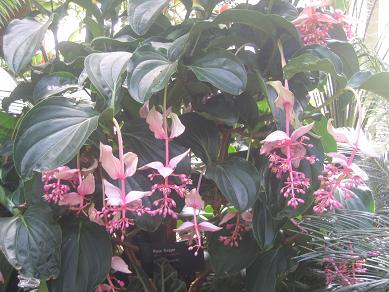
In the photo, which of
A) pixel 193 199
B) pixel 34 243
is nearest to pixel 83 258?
pixel 34 243

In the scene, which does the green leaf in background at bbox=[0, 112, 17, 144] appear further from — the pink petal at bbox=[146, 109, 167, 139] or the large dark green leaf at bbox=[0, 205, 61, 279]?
the pink petal at bbox=[146, 109, 167, 139]

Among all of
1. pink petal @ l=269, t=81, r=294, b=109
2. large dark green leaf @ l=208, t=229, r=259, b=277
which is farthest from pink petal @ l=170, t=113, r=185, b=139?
large dark green leaf @ l=208, t=229, r=259, b=277

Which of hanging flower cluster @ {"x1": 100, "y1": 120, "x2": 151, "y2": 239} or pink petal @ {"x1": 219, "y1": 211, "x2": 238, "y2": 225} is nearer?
hanging flower cluster @ {"x1": 100, "y1": 120, "x2": 151, "y2": 239}

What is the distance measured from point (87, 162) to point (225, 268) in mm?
258

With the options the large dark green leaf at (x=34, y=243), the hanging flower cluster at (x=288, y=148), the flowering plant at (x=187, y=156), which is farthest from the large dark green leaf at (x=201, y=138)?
the large dark green leaf at (x=34, y=243)

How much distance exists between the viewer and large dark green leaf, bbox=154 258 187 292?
0.76 metres

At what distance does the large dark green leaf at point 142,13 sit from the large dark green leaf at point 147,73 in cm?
3

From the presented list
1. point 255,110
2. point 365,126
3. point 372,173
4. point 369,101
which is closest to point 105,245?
point 255,110

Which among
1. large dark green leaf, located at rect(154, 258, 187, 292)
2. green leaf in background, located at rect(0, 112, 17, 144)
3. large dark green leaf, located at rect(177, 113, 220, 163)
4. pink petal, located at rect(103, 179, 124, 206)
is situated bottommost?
large dark green leaf, located at rect(154, 258, 187, 292)

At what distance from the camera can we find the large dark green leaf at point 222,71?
1.81 feet

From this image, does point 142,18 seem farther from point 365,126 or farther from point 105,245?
point 365,126

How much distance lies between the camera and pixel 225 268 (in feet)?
2.23

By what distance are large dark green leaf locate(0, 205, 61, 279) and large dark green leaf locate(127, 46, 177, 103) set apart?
0.74ft

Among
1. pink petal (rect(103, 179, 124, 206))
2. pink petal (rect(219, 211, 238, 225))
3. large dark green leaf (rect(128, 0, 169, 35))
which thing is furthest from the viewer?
pink petal (rect(219, 211, 238, 225))
